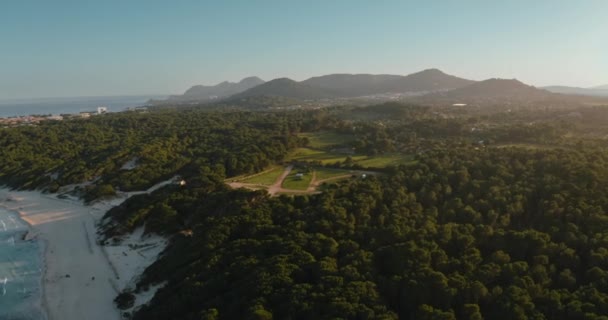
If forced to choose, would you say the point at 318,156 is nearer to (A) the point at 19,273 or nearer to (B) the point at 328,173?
(B) the point at 328,173

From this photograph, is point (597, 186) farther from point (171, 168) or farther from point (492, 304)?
point (171, 168)

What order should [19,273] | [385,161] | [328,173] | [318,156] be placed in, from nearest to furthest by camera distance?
[19,273] < [328,173] < [385,161] < [318,156]

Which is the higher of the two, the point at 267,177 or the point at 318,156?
the point at 318,156

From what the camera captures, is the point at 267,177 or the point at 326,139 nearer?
the point at 267,177

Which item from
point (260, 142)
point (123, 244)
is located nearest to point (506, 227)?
point (123, 244)

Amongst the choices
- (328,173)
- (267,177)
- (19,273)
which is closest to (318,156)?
(328,173)

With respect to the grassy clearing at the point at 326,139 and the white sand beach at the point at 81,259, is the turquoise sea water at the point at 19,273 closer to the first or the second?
the white sand beach at the point at 81,259

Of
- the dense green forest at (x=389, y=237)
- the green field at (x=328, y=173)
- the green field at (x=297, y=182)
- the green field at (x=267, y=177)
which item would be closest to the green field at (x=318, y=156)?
the dense green forest at (x=389, y=237)
